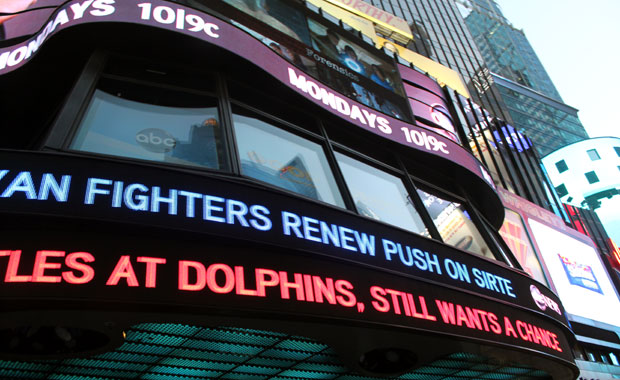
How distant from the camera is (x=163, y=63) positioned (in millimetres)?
10047

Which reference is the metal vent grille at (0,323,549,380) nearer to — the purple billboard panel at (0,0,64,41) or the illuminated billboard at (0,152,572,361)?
the illuminated billboard at (0,152,572,361)

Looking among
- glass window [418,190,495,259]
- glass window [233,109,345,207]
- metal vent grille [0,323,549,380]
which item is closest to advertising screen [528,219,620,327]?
glass window [418,190,495,259]

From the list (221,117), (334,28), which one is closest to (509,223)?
(334,28)

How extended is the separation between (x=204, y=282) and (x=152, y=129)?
3.78 meters

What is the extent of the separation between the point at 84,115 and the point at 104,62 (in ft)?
5.36

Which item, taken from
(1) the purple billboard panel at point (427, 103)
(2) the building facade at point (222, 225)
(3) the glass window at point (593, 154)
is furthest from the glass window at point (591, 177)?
(2) the building facade at point (222, 225)

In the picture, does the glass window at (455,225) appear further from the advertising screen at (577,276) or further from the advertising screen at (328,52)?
the advertising screen at (577,276)

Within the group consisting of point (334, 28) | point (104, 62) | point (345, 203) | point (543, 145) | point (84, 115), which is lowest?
point (345, 203)

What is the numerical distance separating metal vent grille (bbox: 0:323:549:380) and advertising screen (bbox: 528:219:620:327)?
727 inches

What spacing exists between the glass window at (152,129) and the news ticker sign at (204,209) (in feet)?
4.64

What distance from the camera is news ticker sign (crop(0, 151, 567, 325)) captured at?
233 inches

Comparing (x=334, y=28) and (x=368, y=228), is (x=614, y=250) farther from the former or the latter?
(x=368, y=228)

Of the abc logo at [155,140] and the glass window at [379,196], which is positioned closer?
the abc logo at [155,140]

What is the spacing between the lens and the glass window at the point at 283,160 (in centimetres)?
943
